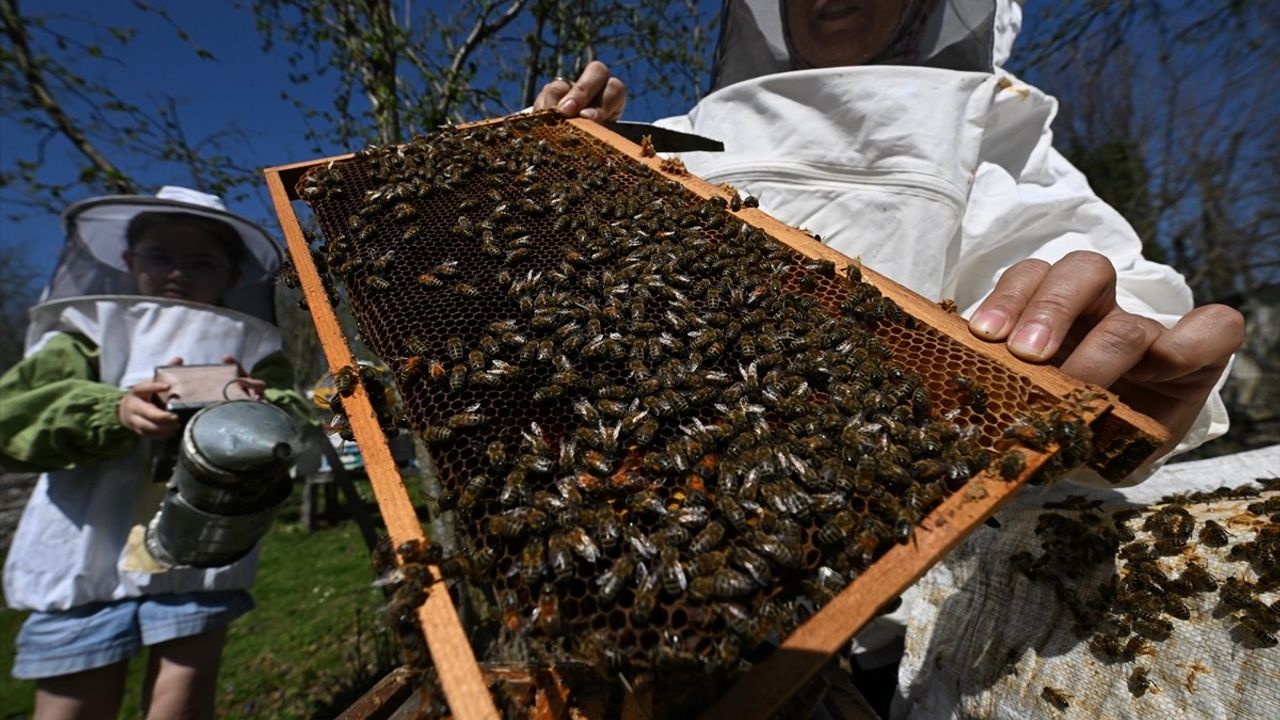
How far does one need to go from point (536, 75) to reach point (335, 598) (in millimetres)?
9053

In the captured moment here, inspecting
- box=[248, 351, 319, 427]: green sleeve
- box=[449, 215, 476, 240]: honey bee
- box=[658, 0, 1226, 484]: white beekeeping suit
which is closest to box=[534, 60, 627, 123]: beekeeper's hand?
box=[658, 0, 1226, 484]: white beekeeping suit

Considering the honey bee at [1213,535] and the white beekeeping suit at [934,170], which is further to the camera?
the white beekeeping suit at [934,170]

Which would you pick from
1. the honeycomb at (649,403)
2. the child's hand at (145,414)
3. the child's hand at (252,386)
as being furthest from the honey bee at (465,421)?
the child's hand at (145,414)

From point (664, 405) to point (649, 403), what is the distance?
57 millimetres

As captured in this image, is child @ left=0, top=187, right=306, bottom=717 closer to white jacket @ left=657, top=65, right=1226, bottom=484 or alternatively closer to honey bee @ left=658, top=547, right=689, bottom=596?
honey bee @ left=658, top=547, right=689, bottom=596

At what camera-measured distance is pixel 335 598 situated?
28.2ft

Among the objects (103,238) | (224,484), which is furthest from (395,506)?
(103,238)

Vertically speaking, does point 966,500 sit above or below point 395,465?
below

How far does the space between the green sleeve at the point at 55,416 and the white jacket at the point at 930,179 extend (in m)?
4.57

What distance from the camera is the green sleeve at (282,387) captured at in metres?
4.26

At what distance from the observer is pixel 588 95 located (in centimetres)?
392

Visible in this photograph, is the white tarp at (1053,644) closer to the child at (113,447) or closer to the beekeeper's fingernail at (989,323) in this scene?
the beekeeper's fingernail at (989,323)

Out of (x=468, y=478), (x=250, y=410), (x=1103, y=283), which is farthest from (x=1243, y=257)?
(x=250, y=410)

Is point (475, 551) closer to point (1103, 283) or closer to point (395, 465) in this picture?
point (395, 465)
